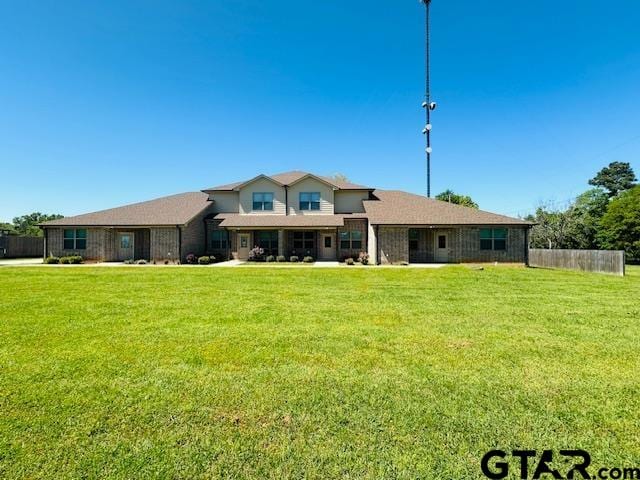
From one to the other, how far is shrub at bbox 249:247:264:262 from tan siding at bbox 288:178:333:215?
420 centimetres

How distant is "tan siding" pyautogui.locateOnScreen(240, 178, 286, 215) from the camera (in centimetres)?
2564

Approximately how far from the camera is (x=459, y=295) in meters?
9.70

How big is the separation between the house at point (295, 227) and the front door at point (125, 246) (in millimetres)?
76

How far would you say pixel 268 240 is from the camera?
Result: 24.6 meters

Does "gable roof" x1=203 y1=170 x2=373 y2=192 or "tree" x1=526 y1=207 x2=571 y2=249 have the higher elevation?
"gable roof" x1=203 y1=170 x2=373 y2=192

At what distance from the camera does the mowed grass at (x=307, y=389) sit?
8.40 feet

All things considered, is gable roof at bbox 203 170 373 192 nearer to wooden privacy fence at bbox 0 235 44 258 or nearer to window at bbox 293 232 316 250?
window at bbox 293 232 316 250

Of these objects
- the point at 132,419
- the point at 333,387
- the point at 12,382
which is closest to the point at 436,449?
the point at 333,387

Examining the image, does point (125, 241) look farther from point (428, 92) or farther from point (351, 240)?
point (428, 92)

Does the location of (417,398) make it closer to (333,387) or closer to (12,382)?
(333,387)

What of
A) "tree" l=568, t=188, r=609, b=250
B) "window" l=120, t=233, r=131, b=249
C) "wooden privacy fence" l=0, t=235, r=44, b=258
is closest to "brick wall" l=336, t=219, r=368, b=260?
"window" l=120, t=233, r=131, b=249

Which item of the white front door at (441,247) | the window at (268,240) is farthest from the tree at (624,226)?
the window at (268,240)

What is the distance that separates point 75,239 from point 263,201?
14211mm

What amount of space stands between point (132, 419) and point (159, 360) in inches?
59.2
